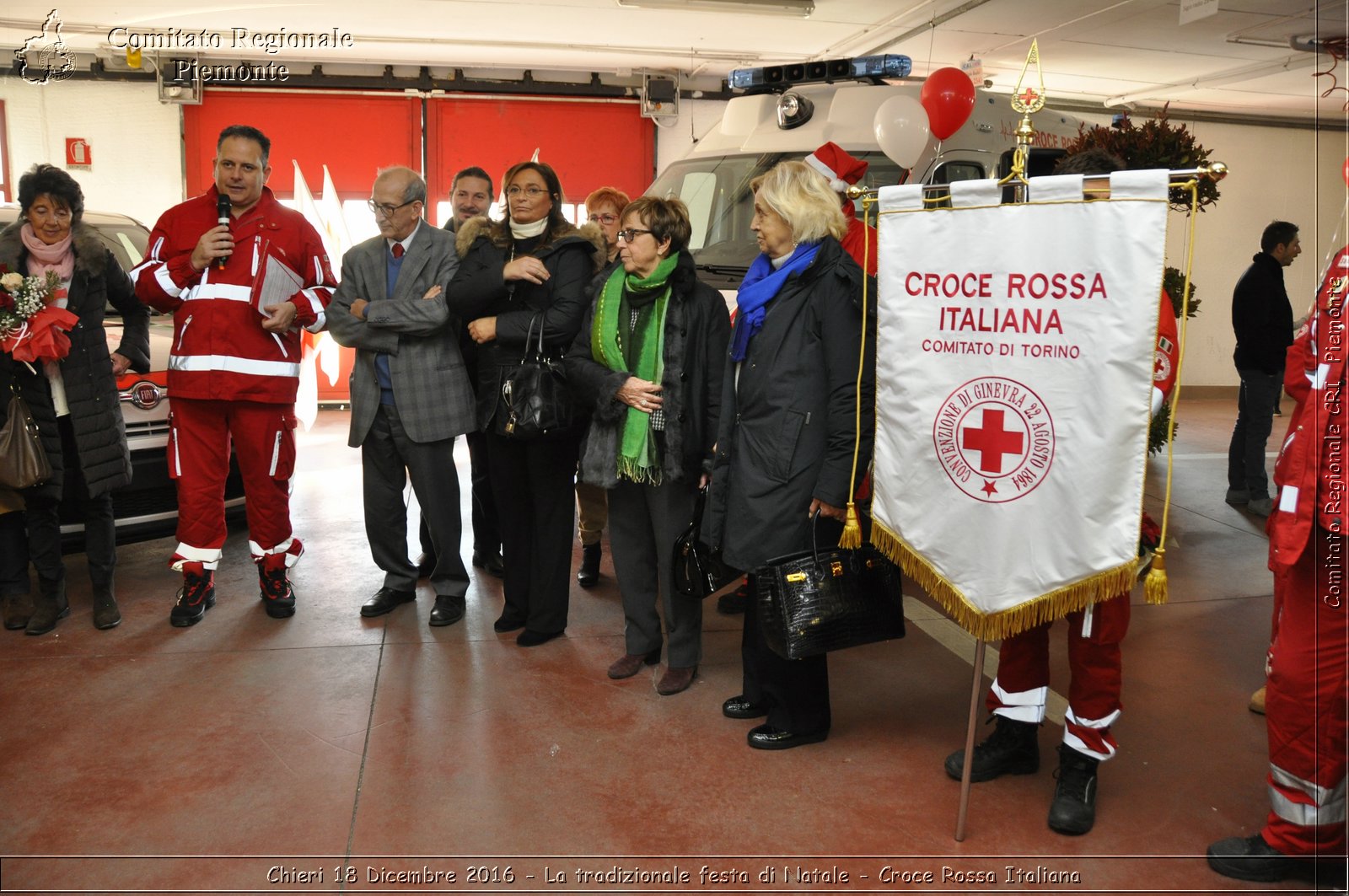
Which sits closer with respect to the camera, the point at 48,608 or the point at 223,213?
the point at 223,213

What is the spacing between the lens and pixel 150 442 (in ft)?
16.2

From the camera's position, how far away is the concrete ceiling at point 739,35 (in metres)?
8.54

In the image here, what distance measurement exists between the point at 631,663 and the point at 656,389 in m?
1.10

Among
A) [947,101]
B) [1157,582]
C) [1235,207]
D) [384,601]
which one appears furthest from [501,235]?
[1235,207]

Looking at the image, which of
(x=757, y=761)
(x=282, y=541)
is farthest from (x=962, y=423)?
(x=282, y=541)

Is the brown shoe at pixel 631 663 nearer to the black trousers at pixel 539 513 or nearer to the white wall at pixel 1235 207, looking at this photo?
the black trousers at pixel 539 513

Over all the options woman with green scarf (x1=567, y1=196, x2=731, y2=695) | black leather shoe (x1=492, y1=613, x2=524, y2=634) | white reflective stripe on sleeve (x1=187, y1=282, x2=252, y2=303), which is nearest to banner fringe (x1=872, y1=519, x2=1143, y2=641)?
woman with green scarf (x1=567, y1=196, x2=731, y2=695)

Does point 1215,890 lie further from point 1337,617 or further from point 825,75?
point 825,75

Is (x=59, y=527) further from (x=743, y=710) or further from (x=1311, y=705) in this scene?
(x=1311, y=705)

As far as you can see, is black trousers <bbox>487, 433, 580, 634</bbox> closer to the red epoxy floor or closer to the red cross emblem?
the red epoxy floor

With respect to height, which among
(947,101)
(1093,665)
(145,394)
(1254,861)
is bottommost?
(1254,861)

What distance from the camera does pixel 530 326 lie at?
12.9 feet

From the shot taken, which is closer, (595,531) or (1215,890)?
(1215,890)

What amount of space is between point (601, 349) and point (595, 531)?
5.35 feet
